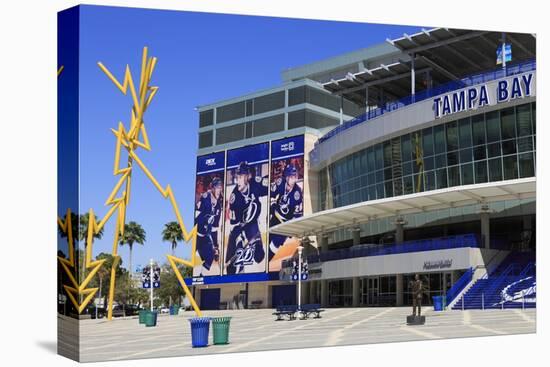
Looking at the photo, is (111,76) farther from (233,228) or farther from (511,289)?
(511,289)

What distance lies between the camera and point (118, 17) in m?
24.7

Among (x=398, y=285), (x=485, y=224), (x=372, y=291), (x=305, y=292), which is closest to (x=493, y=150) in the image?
(x=485, y=224)

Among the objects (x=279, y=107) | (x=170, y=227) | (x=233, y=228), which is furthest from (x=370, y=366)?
(x=279, y=107)

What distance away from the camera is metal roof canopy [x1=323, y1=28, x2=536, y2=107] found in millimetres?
47406

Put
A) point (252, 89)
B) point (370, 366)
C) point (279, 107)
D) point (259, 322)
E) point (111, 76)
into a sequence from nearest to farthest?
point (370, 366) → point (111, 76) → point (259, 322) → point (252, 89) → point (279, 107)

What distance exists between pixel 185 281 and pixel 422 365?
30.1 feet

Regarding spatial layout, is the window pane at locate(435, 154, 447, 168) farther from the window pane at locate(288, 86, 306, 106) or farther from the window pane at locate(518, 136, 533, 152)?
the window pane at locate(288, 86, 306, 106)

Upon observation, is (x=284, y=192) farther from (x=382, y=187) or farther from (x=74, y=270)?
(x=74, y=270)

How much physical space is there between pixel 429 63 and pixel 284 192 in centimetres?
1572

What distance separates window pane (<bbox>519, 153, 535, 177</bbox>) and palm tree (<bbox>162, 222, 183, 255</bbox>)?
1909cm

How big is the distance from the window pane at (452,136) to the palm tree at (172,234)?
776 inches

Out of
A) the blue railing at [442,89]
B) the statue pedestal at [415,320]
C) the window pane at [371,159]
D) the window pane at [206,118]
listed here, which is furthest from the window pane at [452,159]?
the window pane at [206,118]

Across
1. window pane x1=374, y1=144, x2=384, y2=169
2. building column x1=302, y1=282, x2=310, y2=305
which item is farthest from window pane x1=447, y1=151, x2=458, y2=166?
building column x1=302, y1=282, x2=310, y2=305
